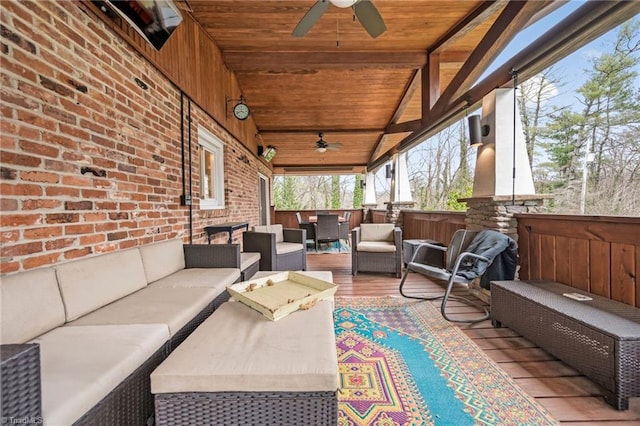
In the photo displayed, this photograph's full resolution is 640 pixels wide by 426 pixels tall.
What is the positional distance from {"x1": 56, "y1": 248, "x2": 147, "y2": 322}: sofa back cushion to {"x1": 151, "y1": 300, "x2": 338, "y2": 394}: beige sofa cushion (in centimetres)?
71

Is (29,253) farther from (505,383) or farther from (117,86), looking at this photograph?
(505,383)

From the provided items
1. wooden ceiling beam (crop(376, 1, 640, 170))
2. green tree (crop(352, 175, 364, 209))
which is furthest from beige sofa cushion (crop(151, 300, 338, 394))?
green tree (crop(352, 175, 364, 209))

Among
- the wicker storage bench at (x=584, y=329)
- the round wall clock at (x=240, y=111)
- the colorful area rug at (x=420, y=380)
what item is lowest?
the colorful area rug at (x=420, y=380)

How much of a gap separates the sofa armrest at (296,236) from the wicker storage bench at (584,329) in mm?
2677

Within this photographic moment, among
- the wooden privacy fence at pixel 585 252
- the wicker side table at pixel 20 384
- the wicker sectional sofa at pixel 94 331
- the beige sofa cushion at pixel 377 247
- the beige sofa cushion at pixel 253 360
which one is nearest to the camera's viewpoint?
the wicker side table at pixel 20 384

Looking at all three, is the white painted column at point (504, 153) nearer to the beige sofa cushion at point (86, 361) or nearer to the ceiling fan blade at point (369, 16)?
the ceiling fan blade at point (369, 16)

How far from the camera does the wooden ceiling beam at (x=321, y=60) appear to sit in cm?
404

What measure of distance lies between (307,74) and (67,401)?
4.95m

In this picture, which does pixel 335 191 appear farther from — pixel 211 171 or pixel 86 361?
pixel 86 361

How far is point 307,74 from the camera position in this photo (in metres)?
4.69

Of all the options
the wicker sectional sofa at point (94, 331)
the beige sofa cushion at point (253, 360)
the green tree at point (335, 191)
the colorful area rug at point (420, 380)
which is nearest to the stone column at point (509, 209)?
the colorful area rug at point (420, 380)

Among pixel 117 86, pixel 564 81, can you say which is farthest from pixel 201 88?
pixel 564 81

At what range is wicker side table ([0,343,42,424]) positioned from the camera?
2.13ft

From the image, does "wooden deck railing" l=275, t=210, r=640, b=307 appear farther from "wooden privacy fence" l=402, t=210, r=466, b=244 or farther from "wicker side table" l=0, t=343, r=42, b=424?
"wicker side table" l=0, t=343, r=42, b=424
